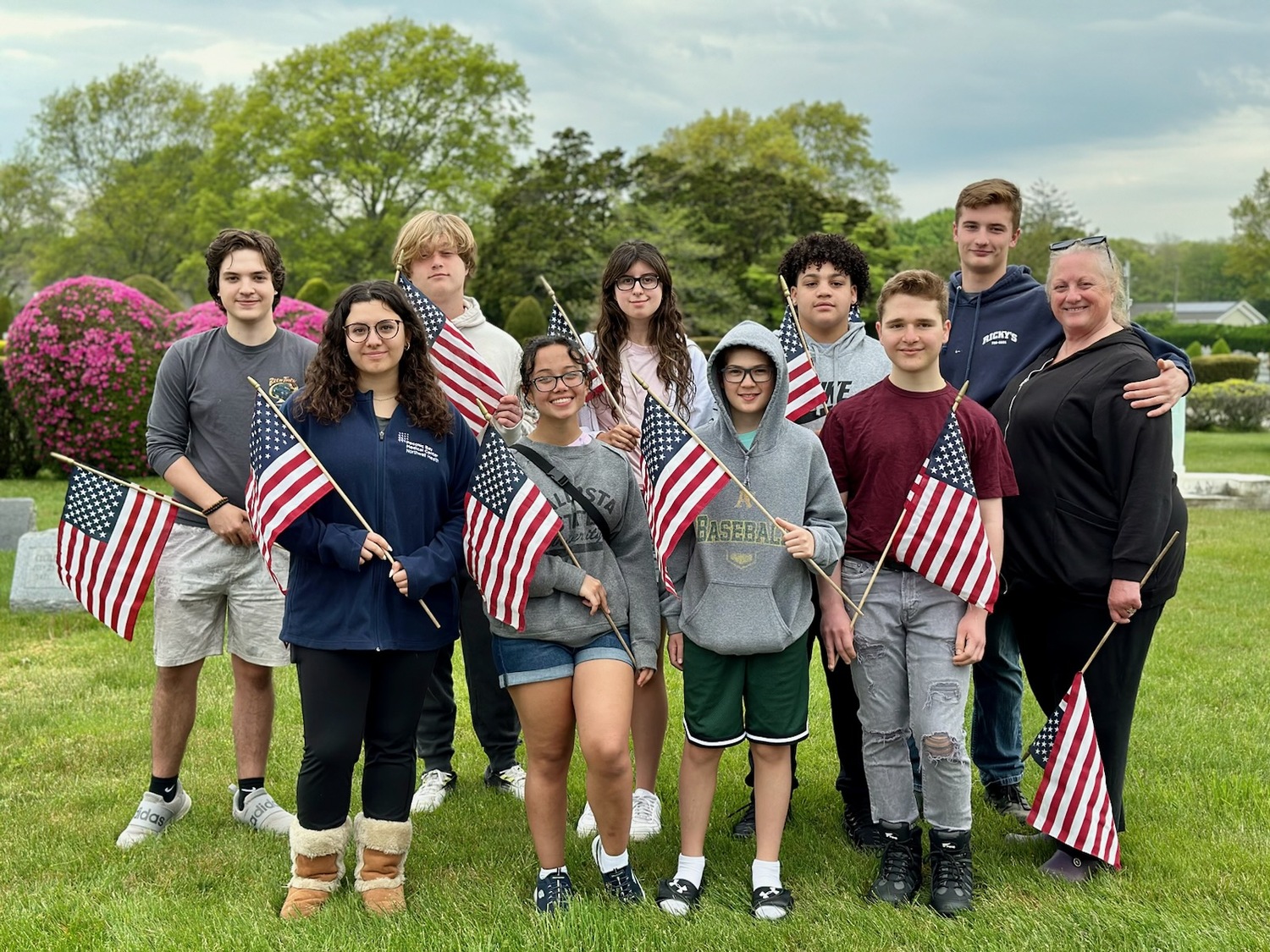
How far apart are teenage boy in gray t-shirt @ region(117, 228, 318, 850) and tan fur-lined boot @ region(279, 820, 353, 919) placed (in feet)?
2.72

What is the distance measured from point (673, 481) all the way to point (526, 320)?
26.6 meters

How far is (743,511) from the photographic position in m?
4.12

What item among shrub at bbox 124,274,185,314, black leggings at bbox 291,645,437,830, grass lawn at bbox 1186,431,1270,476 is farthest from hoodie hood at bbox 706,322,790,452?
shrub at bbox 124,274,185,314

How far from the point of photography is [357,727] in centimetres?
404

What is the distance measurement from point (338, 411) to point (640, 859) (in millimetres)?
2116

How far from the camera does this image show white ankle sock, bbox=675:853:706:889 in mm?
4109

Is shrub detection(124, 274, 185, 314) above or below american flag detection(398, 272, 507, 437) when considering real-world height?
above

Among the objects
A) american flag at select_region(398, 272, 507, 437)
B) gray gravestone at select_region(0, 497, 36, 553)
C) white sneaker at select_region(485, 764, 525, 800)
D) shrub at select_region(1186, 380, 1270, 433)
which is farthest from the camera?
shrub at select_region(1186, 380, 1270, 433)

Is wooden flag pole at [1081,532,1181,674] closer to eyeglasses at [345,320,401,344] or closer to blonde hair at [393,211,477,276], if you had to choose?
eyeglasses at [345,320,401,344]

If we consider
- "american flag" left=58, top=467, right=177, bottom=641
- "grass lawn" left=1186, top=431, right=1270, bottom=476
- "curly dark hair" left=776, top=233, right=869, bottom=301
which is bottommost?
"grass lawn" left=1186, top=431, right=1270, bottom=476

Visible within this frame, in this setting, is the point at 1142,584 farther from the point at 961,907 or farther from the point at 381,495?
the point at 381,495

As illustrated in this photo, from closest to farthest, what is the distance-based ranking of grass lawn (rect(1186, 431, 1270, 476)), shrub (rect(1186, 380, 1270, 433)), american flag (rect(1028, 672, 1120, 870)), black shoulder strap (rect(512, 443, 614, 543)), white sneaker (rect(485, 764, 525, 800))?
1. black shoulder strap (rect(512, 443, 614, 543))
2. american flag (rect(1028, 672, 1120, 870))
3. white sneaker (rect(485, 764, 525, 800))
4. grass lawn (rect(1186, 431, 1270, 476))
5. shrub (rect(1186, 380, 1270, 433))

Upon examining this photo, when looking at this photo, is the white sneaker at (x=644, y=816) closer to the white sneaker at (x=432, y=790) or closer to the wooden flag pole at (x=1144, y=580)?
the white sneaker at (x=432, y=790)

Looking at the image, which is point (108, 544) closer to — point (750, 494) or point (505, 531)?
point (505, 531)
